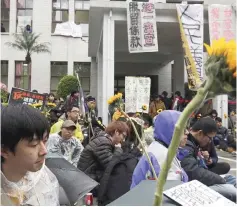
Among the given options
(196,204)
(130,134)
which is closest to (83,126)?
(130,134)

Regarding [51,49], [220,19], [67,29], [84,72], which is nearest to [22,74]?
[51,49]

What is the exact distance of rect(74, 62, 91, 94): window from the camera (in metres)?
21.4

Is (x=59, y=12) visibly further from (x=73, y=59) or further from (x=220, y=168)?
(x=220, y=168)

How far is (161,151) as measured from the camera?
6.67 feet

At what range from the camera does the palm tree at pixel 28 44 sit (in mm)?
20328

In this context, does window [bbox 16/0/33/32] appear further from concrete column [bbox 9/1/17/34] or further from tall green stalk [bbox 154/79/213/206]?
tall green stalk [bbox 154/79/213/206]

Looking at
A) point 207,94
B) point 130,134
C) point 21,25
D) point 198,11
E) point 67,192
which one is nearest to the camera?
point 207,94

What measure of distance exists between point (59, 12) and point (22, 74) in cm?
425

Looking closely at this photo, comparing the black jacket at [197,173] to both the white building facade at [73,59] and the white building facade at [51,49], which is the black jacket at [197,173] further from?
the white building facade at [51,49]

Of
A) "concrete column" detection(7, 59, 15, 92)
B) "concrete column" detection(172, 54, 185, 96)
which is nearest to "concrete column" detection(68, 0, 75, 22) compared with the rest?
"concrete column" detection(7, 59, 15, 92)

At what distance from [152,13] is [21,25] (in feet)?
43.6

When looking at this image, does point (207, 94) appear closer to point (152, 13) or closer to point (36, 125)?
point (36, 125)

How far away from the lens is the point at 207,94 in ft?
2.09

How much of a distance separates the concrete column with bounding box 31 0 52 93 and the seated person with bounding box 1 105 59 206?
20.3 m
